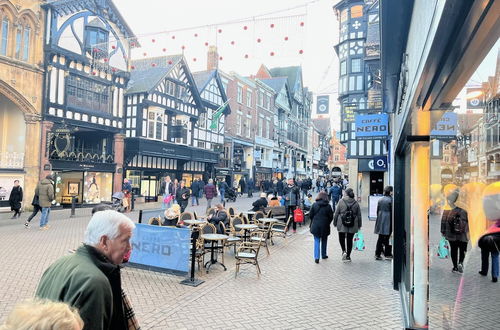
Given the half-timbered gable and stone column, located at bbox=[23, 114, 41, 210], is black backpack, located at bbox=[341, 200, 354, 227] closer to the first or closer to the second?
stone column, located at bbox=[23, 114, 41, 210]

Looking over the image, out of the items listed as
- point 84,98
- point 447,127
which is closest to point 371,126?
point 447,127

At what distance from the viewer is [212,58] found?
34594mm

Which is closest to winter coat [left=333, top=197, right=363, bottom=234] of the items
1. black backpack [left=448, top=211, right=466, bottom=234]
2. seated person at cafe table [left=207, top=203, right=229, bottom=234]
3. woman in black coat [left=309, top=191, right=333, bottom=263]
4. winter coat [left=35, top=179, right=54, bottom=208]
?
woman in black coat [left=309, top=191, right=333, bottom=263]

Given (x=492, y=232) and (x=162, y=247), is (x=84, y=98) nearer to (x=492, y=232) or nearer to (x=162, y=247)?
(x=162, y=247)

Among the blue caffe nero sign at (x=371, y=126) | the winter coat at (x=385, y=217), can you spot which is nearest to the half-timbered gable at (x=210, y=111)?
the blue caffe nero sign at (x=371, y=126)

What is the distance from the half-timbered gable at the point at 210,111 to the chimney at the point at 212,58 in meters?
1.48

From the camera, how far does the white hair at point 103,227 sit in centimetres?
214

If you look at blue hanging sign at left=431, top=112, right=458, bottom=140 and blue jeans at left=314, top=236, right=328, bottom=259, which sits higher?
blue hanging sign at left=431, top=112, right=458, bottom=140

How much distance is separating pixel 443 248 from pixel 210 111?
30.9m

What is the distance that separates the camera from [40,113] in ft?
58.1

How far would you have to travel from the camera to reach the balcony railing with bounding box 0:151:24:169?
54.9 ft

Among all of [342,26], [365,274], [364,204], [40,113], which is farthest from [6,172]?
[342,26]

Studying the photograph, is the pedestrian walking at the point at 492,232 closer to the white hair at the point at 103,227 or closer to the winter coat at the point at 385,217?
the white hair at the point at 103,227

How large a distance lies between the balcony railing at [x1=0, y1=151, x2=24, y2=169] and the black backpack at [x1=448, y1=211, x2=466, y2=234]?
19.3 m
